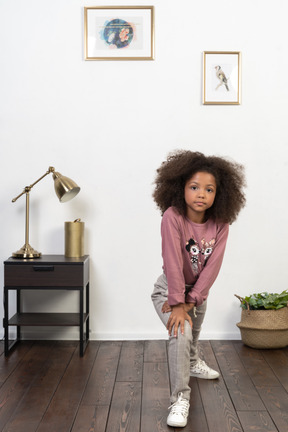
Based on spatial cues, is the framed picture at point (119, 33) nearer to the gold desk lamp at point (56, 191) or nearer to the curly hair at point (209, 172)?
the gold desk lamp at point (56, 191)

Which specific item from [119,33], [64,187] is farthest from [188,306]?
[119,33]

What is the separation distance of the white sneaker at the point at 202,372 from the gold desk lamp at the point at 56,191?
1.10 meters

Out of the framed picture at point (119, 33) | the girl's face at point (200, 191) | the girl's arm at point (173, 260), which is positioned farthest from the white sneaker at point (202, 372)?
the framed picture at point (119, 33)

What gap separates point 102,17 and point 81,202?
1100 millimetres

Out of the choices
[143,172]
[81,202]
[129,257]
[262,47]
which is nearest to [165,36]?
[262,47]

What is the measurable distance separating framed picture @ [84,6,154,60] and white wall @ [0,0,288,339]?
2.0 inches

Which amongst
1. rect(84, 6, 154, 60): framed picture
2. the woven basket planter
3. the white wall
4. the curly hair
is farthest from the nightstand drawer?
rect(84, 6, 154, 60): framed picture

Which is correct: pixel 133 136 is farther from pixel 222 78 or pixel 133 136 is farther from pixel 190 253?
pixel 190 253

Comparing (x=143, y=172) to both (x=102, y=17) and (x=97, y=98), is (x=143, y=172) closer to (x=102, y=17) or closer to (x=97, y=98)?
(x=97, y=98)

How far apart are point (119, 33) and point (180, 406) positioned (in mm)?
2154

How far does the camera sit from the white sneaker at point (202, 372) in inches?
97.5

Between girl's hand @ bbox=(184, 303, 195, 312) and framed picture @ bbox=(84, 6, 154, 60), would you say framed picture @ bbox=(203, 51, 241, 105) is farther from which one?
girl's hand @ bbox=(184, 303, 195, 312)

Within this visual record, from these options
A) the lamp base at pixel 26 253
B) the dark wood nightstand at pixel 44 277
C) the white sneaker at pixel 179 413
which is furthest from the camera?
the lamp base at pixel 26 253

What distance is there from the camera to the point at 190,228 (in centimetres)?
220
